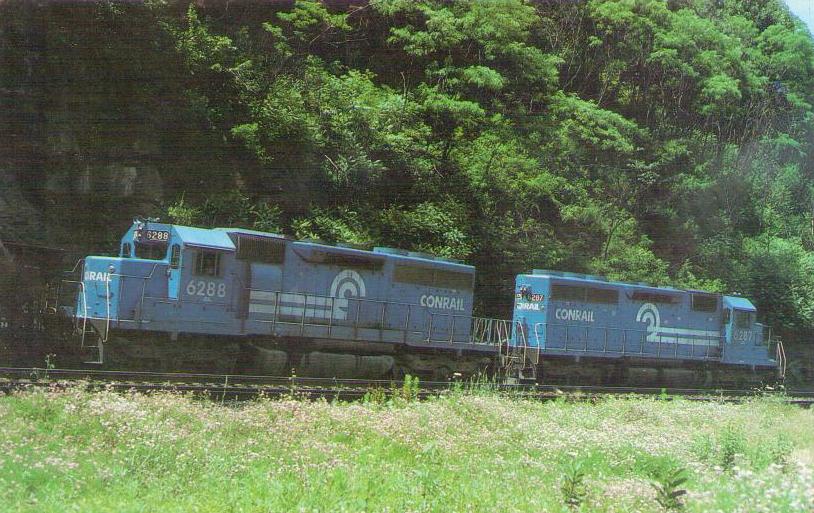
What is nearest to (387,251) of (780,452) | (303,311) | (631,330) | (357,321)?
(357,321)

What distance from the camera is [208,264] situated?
47.3 ft

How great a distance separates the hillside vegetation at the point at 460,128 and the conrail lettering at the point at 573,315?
5.16 m

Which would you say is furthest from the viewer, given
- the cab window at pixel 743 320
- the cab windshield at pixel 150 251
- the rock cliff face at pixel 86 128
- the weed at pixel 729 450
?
the cab window at pixel 743 320

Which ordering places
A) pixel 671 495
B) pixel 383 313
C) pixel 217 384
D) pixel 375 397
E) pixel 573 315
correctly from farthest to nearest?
pixel 573 315 → pixel 383 313 → pixel 217 384 → pixel 375 397 → pixel 671 495

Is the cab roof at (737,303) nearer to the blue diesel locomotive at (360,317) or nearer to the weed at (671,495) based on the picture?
the blue diesel locomotive at (360,317)

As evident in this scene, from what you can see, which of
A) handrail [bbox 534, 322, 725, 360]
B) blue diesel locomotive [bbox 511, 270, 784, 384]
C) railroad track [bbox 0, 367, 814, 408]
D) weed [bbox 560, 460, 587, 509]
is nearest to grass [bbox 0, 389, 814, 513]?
weed [bbox 560, 460, 587, 509]

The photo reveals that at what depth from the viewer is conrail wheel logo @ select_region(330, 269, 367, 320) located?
1648 cm

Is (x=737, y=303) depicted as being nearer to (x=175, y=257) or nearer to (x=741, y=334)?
(x=741, y=334)

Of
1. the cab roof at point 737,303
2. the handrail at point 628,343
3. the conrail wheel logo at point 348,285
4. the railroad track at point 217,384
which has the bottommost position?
the railroad track at point 217,384

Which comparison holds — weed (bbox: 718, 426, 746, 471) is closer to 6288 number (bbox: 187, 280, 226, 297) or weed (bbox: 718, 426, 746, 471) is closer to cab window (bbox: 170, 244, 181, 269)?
6288 number (bbox: 187, 280, 226, 297)

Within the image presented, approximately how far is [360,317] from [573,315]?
6.49 metres

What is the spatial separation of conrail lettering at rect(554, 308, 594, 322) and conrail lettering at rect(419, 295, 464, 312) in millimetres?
2799

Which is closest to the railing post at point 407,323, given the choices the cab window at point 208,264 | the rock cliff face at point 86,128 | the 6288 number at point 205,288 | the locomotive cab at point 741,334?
the 6288 number at point 205,288

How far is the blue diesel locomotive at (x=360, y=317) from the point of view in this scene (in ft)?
45.2
